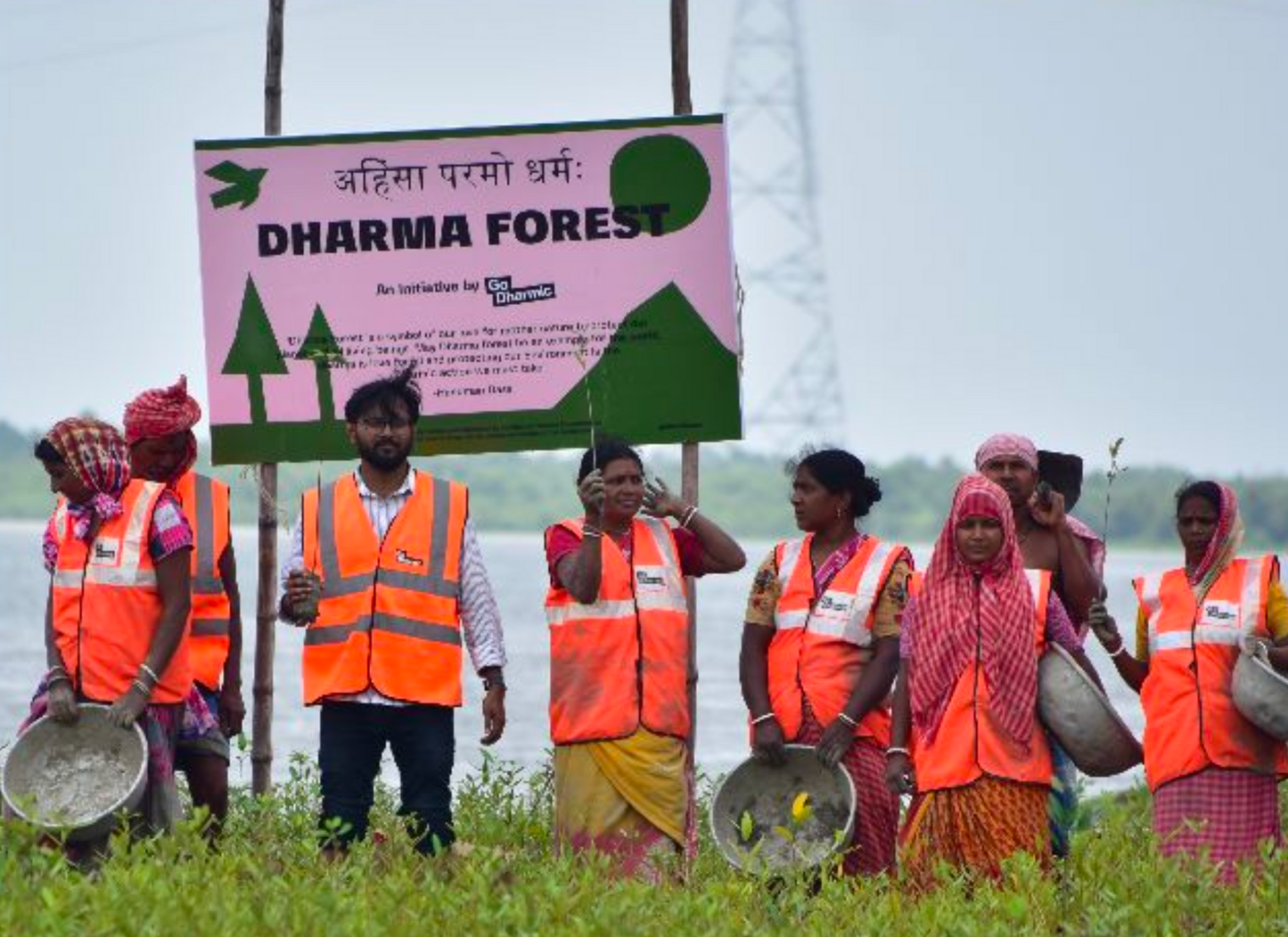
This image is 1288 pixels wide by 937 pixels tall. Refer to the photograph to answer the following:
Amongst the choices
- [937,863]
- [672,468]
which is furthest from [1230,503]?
[672,468]

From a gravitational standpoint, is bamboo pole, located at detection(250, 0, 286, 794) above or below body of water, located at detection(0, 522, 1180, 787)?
above

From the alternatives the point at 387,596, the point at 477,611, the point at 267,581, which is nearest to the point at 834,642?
the point at 477,611

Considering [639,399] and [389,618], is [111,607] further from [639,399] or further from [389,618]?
[639,399]

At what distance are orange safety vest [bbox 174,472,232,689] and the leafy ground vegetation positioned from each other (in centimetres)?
71

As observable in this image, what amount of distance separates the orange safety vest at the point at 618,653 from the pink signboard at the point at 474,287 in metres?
1.36

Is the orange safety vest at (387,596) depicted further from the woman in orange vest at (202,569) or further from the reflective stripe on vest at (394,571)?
the woman in orange vest at (202,569)

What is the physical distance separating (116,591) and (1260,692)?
405cm

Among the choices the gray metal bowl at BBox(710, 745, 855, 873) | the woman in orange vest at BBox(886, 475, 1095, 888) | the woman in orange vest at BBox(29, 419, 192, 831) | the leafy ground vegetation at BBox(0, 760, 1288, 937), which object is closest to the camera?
the leafy ground vegetation at BBox(0, 760, 1288, 937)

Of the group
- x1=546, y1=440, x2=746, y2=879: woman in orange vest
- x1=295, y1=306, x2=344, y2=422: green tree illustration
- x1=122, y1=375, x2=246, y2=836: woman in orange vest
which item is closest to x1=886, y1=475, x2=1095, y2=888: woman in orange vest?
x1=546, y1=440, x2=746, y2=879: woman in orange vest

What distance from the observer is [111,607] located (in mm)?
9930

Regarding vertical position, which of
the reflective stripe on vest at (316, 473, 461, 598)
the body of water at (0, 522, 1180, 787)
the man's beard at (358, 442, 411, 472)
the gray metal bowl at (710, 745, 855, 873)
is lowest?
the body of water at (0, 522, 1180, 787)

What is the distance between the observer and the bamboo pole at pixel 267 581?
1202 centimetres

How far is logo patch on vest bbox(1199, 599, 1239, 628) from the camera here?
10.4m

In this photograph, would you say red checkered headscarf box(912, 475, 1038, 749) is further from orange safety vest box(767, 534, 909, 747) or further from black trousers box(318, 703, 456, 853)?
black trousers box(318, 703, 456, 853)
